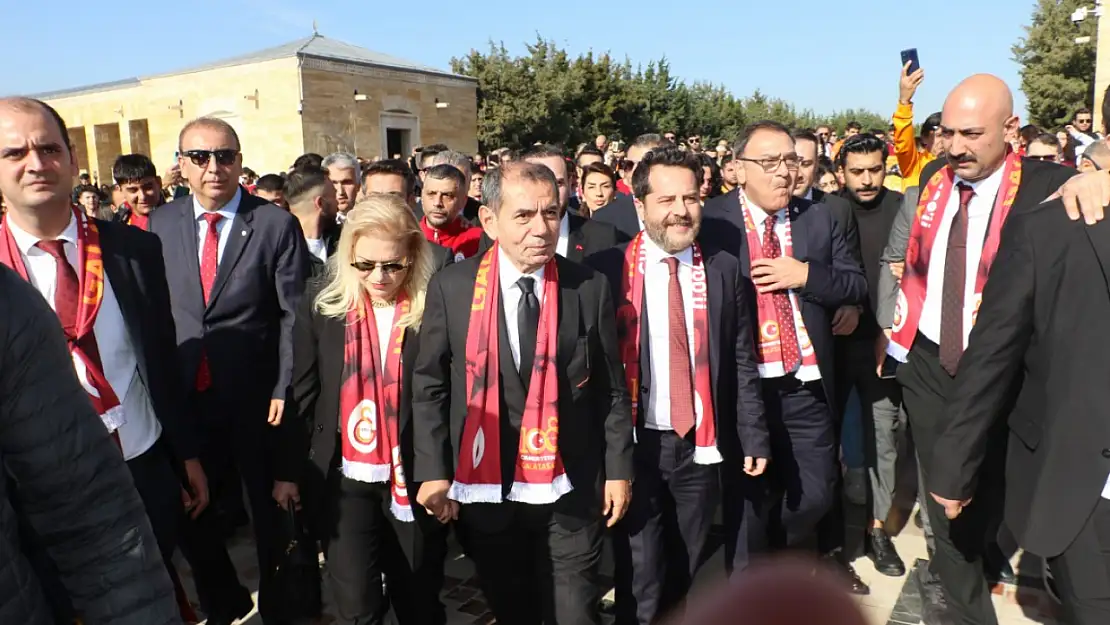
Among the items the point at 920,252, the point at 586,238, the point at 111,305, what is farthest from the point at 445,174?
the point at 920,252

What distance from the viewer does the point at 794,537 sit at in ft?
12.9

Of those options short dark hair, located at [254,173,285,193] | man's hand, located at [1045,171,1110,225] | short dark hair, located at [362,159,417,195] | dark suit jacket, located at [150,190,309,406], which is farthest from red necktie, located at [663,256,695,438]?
short dark hair, located at [254,173,285,193]

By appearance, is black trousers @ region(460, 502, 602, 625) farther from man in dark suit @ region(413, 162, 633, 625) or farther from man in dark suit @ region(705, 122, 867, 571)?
man in dark suit @ region(705, 122, 867, 571)

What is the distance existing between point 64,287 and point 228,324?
3.72ft

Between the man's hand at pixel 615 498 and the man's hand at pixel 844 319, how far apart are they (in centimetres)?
156

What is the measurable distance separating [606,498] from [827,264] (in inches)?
66.6

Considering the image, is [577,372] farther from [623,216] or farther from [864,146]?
[864,146]

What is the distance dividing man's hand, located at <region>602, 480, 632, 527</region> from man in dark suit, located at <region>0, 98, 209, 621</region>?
1.60 metres

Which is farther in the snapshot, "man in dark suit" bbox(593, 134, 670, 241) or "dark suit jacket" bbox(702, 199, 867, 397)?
"man in dark suit" bbox(593, 134, 670, 241)

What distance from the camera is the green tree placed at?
120 ft

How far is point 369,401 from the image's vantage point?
3141 mm

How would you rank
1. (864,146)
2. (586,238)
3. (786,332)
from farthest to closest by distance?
(864,146)
(586,238)
(786,332)

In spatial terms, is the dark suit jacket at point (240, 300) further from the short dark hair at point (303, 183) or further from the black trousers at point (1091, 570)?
the black trousers at point (1091, 570)

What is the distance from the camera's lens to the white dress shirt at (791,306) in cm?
362
